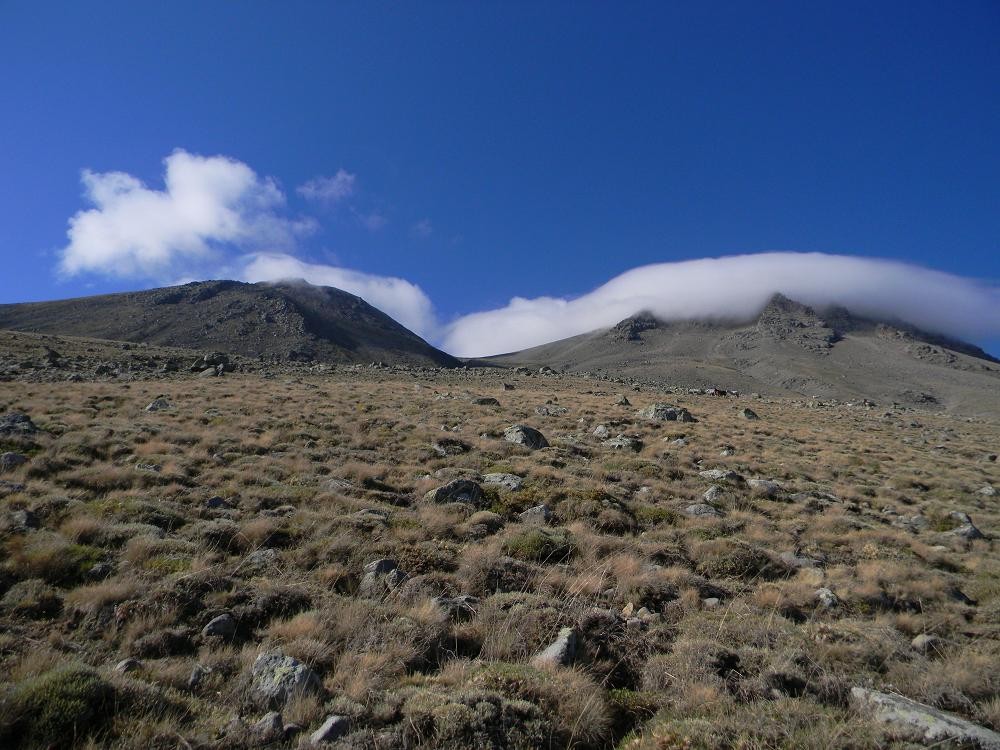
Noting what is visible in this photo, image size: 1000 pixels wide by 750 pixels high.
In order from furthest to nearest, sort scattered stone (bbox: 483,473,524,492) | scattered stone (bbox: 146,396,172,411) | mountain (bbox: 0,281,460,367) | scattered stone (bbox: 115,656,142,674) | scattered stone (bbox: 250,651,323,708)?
mountain (bbox: 0,281,460,367), scattered stone (bbox: 146,396,172,411), scattered stone (bbox: 483,473,524,492), scattered stone (bbox: 115,656,142,674), scattered stone (bbox: 250,651,323,708)

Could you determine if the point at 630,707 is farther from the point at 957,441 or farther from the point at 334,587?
the point at 957,441

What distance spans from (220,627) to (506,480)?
8203mm

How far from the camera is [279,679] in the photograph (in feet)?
14.5

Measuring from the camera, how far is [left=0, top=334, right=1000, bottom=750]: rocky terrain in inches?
163

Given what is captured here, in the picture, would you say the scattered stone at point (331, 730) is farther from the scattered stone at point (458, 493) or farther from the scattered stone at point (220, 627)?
the scattered stone at point (458, 493)

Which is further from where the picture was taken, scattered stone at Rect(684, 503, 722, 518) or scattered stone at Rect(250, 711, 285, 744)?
scattered stone at Rect(684, 503, 722, 518)

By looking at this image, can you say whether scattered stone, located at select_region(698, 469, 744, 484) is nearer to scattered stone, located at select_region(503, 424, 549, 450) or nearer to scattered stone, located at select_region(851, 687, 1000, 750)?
scattered stone, located at select_region(503, 424, 549, 450)

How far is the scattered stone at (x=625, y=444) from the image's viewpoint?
63.2 ft

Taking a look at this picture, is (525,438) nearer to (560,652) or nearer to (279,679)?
(560,652)

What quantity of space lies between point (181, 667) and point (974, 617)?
430 inches

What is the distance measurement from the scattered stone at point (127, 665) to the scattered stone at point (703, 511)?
10.6 metres

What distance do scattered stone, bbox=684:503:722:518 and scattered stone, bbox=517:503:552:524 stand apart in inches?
145

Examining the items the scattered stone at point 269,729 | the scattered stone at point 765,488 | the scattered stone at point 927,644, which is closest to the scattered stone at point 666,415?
the scattered stone at point 765,488

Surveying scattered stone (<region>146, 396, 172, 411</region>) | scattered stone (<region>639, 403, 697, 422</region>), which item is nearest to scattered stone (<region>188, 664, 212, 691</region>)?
scattered stone (<region>146, 396, 172, 411</region>)
